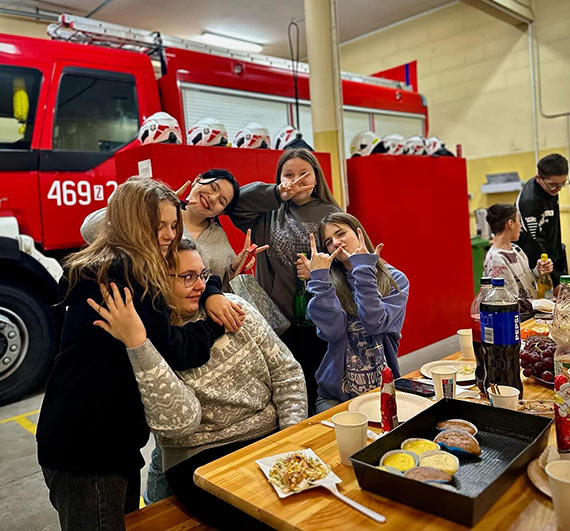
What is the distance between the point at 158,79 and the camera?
4348mm

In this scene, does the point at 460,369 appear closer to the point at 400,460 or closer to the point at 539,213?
the point at 400,460

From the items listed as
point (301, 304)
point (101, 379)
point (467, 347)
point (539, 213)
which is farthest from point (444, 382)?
point (539, 213)

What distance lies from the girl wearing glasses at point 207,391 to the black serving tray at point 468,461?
513 mm

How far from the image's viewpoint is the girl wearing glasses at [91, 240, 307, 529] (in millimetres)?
1382

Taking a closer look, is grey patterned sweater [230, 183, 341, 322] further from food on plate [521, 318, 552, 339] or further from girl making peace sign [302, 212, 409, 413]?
food on plate [521, 318, 552, 339]

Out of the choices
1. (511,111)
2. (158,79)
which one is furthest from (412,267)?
(511,111)

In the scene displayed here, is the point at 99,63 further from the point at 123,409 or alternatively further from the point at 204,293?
the point at 123,409

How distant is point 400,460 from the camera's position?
3.61 ft

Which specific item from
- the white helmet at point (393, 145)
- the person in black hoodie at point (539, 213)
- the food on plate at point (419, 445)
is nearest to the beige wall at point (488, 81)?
the person in black hoodie at point (539, 213)

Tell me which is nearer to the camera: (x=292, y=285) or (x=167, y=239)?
(x=167, y=239)

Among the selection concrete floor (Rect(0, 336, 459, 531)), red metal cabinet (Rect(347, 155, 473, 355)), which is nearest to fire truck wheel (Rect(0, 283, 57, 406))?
concrete floor (Rect(0, 336, 459, 531))

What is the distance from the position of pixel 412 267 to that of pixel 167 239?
10.3ft

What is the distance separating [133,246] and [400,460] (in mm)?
890

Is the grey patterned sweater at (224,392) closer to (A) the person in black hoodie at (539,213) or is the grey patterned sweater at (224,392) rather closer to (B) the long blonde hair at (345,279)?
(B) the long blonde hair at (345,279)
